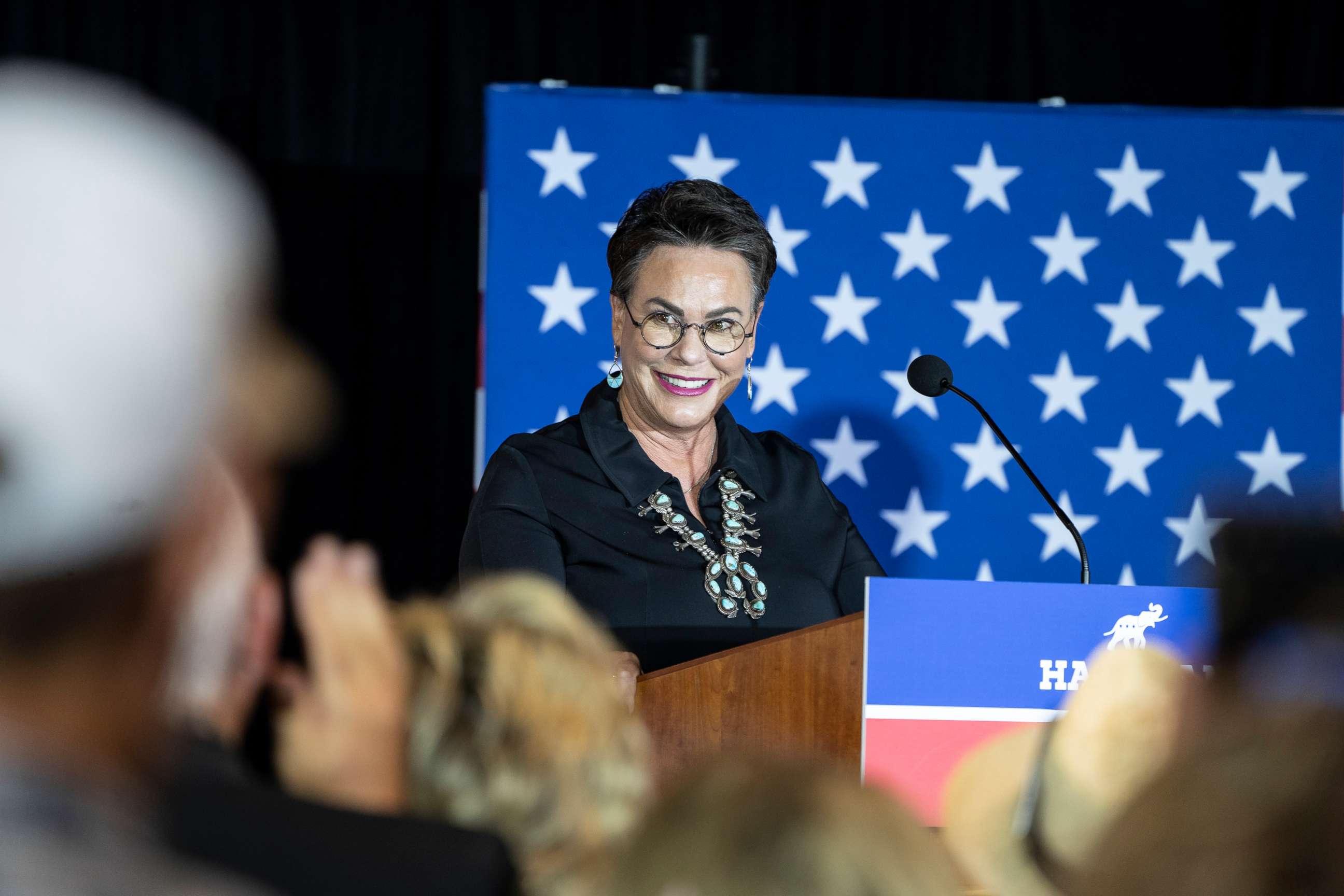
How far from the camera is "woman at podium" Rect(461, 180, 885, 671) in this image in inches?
112

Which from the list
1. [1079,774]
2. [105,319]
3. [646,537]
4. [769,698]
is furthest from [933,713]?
[105,319]

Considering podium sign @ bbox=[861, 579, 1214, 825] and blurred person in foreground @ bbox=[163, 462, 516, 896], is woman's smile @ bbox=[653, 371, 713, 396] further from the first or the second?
blurred person in foreground @ bbox=[163, 462, 516, 896]

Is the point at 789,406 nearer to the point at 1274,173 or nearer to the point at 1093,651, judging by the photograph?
the point at 1274,173

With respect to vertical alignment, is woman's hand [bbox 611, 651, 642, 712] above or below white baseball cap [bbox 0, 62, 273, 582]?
below

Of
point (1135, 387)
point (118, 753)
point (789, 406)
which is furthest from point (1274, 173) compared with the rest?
point (118, 753)

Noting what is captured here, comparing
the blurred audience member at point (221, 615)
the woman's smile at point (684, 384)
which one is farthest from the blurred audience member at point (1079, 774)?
the woman's smile at point (684, 384)

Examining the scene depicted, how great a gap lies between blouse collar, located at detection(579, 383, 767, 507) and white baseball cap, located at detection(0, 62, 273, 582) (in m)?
2.42

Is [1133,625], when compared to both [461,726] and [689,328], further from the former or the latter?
[461,726]

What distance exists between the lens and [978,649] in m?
2.17

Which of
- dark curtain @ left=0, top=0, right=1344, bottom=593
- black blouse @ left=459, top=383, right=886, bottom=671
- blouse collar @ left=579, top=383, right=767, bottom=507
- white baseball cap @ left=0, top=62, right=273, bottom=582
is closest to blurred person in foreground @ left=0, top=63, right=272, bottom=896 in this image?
white baseball cap @ left=0, top=62, right=273, bottom=582

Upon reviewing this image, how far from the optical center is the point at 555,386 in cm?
422

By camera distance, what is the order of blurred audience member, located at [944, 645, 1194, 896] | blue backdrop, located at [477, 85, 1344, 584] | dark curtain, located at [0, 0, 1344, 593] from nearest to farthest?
1. blurred audience member, located at [944, 645, 1194, 896]
2. blue backdrop, located at [477, 85, 1344, 584]
3. dark curtain, located at [0, 0, 1344, 593]

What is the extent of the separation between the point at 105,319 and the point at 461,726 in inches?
16.9

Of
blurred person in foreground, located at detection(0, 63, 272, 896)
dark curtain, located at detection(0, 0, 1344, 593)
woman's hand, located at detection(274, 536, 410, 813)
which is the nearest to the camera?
blurred person in foreground, located at detection(0, 63, 272, 896)
